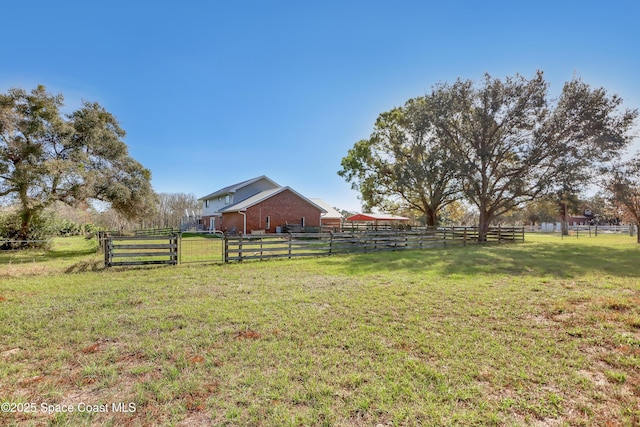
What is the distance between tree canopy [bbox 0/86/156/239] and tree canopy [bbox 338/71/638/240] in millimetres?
20059

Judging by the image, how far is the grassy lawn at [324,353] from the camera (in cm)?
264

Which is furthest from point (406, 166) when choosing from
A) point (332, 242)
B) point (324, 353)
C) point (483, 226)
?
point (324, 353)

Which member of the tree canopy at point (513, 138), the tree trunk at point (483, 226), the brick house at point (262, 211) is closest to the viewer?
the tree canopy at point (513, 138)

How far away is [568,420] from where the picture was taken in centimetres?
252

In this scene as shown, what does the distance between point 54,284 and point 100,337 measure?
4.90m

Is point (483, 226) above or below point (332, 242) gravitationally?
above

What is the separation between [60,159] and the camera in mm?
15273

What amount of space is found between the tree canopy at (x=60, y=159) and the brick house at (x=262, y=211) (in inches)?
377

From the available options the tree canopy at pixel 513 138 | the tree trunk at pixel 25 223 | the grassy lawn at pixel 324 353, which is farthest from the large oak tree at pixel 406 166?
the tree trunk at pixel 25 223

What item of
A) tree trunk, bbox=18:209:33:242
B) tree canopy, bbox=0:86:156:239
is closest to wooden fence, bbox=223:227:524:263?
tree canopy, bbox=0:86:156:239

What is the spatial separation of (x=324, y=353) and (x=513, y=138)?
23207 mm

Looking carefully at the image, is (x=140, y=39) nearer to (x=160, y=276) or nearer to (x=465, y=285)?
(x=160, y=276)

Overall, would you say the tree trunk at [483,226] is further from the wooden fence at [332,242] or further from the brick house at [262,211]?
the brick house at [262,211]

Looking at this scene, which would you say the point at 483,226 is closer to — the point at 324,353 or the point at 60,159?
the point at 324,353
